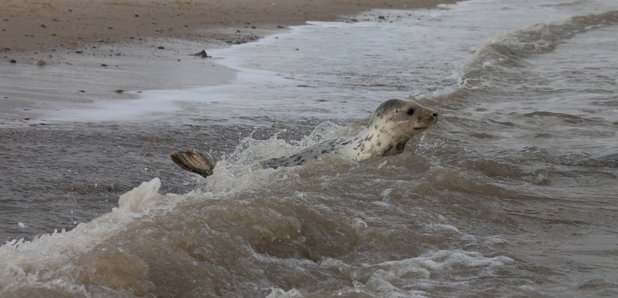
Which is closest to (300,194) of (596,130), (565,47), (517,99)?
(596,130)

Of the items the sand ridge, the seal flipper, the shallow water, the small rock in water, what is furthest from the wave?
the seal flipper

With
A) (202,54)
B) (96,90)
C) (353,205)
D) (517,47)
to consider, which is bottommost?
(517,47)

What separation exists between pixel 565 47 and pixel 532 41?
711mm

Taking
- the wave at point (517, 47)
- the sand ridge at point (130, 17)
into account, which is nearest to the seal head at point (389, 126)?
the wave at point (517, 47)

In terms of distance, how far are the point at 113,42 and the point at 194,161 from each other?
26.6 ft

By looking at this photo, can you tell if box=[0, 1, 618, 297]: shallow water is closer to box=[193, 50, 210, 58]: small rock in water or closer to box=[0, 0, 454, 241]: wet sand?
box=[0, 0, 454, 241]: wet sand

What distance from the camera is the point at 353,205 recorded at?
5.61 metres

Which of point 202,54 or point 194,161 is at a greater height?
point 194,161

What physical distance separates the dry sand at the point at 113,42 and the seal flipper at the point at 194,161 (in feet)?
7.58

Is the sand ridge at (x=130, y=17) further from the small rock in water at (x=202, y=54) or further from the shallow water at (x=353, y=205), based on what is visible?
the shallow water at (x=353, y=205)

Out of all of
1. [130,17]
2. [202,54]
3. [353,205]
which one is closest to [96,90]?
[202,54]

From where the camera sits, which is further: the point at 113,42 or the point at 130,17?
the point at 130,17

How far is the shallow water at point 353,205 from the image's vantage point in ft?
14.0

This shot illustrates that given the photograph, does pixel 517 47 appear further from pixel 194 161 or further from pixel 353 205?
pixel 353 205
